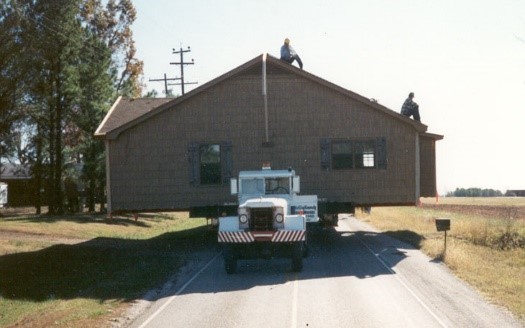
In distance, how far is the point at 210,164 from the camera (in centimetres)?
2967

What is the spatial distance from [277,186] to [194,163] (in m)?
6.82

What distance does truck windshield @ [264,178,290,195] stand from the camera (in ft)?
78.2

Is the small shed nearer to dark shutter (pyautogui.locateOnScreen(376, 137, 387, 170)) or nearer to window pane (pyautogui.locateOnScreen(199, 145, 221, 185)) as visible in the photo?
window pane (pyautogui.locateOnScreen(199, 145, 221, 185))

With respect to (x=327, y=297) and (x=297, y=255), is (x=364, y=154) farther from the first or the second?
(x=327, y=297)

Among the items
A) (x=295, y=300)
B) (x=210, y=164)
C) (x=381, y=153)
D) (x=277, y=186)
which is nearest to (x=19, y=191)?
(x=210, y=164)

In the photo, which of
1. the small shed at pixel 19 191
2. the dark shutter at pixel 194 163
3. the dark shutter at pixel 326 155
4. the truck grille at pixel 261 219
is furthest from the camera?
the small shed at pixel 19 191

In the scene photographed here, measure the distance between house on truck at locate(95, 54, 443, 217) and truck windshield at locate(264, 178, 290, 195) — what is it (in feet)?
18.0

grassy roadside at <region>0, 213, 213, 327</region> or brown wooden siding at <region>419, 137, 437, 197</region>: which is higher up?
brown wooden siding at <region>419, 137, 437, 197</region>

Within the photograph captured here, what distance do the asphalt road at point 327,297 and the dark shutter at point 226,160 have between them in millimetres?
6405

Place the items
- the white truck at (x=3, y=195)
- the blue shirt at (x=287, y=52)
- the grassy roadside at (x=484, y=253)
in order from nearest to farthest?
the grassy roadside at (x=484, y=253)
the blue shirt at (x=287, y=52)
the white truck at (x=3, y=195)

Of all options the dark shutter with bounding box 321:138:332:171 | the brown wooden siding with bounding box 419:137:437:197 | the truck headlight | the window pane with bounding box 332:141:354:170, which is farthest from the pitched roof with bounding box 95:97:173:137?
the brown wooden siding with bounding box 419:137:437:197

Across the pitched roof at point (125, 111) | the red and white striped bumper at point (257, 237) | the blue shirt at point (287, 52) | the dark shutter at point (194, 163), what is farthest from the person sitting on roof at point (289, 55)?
the red and white striped bumper at point (257, 237)

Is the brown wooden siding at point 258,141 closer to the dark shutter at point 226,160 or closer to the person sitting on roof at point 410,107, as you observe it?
the dark shutter at point 226,160

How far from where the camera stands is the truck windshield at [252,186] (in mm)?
24125
